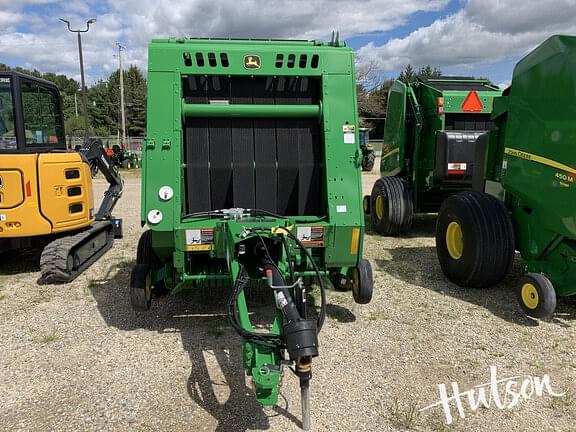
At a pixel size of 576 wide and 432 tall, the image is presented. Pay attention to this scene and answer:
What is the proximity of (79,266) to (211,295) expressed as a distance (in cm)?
208

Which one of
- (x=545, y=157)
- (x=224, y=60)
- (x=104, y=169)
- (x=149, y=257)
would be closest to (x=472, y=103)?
(x=545, y=157)

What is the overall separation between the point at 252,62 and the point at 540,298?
3.32 m

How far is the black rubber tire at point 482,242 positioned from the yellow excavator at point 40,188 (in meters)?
4.50

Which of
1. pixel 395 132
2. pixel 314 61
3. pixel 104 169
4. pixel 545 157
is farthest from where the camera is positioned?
pixel 395 132

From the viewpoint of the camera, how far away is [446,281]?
598cm

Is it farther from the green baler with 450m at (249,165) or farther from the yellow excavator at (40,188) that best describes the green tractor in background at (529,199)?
the yellow excavator at (40,188)

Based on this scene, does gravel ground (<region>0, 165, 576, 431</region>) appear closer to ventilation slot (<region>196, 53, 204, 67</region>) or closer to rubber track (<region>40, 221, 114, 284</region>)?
rubber track (<region>40, 221, 114, 284</region>)

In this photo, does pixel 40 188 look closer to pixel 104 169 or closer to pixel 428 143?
pixel 104 169

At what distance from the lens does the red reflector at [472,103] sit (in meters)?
7.82

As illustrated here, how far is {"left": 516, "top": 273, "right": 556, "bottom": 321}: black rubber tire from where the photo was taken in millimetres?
4469

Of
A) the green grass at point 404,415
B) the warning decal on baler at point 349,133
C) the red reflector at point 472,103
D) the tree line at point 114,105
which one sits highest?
the tree line at point 114,105

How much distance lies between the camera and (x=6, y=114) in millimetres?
5938

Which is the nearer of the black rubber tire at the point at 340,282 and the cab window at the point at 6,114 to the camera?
the black rubber tire at the point at 340,282

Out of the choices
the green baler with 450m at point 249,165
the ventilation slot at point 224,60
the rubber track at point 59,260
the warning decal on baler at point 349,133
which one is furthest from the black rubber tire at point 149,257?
the warning decal on baler at point 349,133
